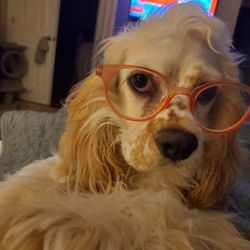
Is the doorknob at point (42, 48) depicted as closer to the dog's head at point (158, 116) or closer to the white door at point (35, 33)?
the white door at point (35, 33)

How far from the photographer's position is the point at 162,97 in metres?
0.67

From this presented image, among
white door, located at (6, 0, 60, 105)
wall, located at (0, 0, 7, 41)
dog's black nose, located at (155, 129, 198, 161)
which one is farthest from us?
wall, located at (0, 0, 7, 41)

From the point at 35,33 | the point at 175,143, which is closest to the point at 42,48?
the point at 35,33

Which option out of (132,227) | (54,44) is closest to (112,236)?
(132,227)

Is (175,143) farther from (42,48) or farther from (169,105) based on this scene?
(42,48)

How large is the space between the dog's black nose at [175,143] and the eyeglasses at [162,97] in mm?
46

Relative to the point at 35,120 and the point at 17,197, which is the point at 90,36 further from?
the point at 17,197

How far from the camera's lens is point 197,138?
2.02ft

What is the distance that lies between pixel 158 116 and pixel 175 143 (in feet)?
0.20

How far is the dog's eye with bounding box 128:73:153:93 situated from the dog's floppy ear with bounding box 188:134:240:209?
0.14m

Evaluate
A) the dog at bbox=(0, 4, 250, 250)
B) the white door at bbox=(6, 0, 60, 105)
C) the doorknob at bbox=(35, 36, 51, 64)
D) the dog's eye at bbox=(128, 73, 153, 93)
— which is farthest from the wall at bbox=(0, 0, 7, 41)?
the dog's eye at bbox=(128, 73, 153, 93)

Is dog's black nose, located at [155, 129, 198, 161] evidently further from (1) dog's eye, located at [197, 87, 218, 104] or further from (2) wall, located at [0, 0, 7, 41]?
(2) wall, located at [0, 0, 7, 41]

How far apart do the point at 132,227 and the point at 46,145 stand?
0.76 m

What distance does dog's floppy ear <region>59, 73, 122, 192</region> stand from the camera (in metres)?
0.69
